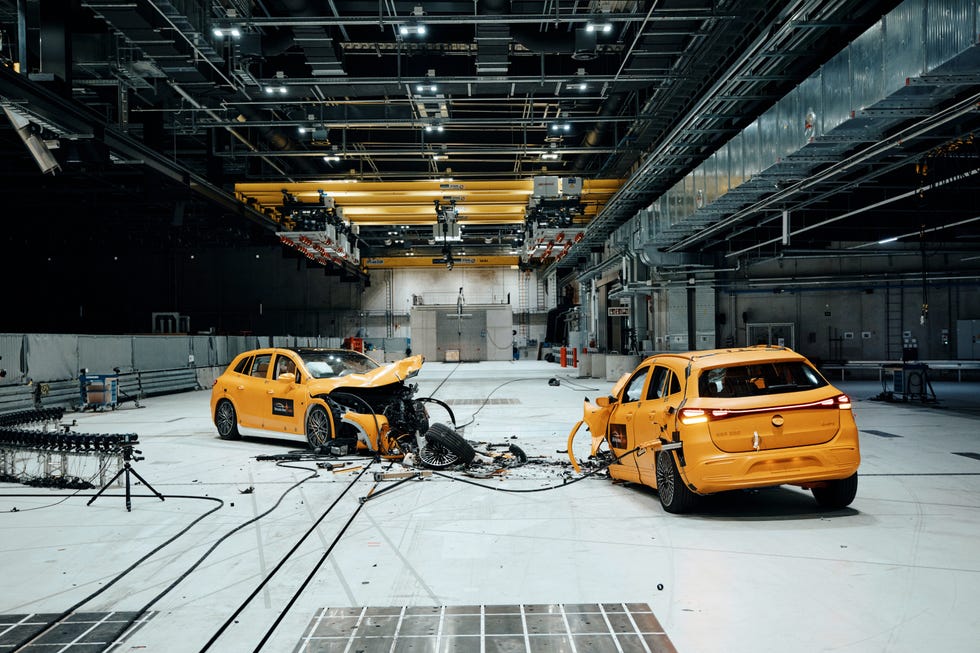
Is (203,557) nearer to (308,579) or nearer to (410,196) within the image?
(308,579)

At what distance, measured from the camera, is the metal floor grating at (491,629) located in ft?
12.2

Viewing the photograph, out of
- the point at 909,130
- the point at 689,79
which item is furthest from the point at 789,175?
the point at 689,79

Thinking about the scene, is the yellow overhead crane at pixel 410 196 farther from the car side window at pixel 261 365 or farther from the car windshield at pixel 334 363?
the car side window at pixel 261 365

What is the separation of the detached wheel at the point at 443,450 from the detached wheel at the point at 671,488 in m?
2.96

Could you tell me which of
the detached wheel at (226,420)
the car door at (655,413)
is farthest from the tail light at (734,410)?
the detached wheel at (226,420)

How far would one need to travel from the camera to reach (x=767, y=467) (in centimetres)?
610

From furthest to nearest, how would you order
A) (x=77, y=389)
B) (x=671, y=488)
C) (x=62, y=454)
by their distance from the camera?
(x=77, y=389)
(x=62, y=454)
(x=671, y=488)

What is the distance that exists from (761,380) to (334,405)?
245 inches

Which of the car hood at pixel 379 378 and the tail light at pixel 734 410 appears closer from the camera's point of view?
the tail light at pixel 734 410

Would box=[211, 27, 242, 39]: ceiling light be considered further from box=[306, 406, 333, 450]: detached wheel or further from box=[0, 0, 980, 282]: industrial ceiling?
box=[306, 406, 333, 450]: detached wheel

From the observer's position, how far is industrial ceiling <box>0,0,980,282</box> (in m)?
11.2

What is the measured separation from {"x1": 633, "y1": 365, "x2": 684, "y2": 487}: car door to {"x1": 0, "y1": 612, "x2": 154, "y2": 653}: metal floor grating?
4529 millimetres

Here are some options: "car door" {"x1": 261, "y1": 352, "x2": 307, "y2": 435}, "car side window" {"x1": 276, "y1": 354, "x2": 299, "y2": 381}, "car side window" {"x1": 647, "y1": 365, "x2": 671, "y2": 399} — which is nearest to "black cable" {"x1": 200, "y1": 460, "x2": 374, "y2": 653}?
"car door" {"x1": 261, "y1": 352, "x2": 307, "y2": 435}

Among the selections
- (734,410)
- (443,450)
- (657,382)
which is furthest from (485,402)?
(734,410)
